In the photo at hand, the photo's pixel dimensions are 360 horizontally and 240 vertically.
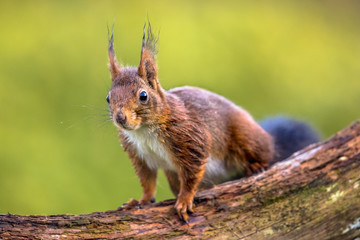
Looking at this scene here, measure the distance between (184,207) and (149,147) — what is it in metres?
0.37

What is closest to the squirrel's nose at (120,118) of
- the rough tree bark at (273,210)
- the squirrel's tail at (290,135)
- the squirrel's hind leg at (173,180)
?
the rough tree bark at (273,210)

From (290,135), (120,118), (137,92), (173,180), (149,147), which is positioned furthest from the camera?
(290,135)

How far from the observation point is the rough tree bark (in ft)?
7.48

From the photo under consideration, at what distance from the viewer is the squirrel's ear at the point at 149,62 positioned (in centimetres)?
254

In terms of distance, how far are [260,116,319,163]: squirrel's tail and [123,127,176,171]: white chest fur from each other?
2.88ft

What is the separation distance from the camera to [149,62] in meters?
2.58

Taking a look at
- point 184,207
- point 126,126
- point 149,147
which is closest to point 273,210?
point 184,207

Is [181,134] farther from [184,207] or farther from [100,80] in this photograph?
[100,80]

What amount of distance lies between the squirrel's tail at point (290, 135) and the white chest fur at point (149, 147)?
88cm

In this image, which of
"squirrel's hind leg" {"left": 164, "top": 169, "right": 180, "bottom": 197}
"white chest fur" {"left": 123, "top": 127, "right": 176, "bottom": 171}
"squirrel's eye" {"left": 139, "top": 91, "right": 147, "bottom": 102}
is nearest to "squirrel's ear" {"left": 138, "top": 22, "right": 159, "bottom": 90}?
"squirrel's eye" {"left": 139, "top": 91, "right": 147, "bottom": 102}

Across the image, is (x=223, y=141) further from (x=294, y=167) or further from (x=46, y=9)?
(x=46, y=9)

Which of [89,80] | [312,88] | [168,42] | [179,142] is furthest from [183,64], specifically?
[179,142]

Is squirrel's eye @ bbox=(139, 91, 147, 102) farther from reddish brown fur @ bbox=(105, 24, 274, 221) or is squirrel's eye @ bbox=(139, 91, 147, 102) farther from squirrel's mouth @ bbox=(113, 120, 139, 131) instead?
squirrel's mouth @ bbox=(113, 120, 139, 131)

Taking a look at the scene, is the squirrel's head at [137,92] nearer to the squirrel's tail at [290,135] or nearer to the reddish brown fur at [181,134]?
the reddish brown fur at [181,134]
